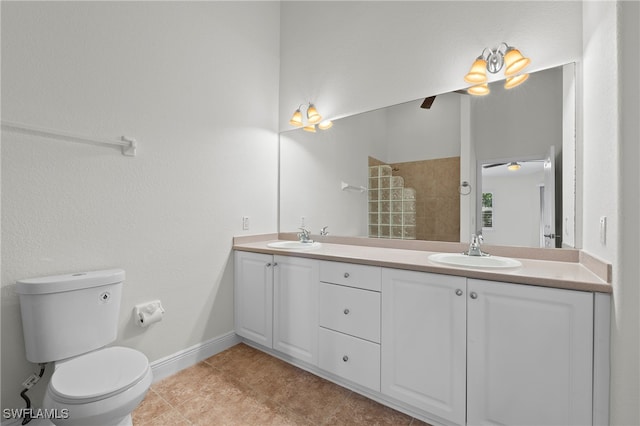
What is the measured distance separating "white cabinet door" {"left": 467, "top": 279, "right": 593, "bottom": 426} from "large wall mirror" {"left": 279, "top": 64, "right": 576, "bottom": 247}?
23.3 inches

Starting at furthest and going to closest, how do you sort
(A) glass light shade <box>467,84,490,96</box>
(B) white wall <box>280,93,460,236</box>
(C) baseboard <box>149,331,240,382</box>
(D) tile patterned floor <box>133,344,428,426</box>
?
(B) white wall <box>280,93,460,236</box>
(C) baseboard <box>149,331,240,382</box>
(A) glass light shade <box>467,84,490,96</box>
(D) tile patterned floor <box>133,344,428,426</box>

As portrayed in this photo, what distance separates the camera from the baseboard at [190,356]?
1.80 meters

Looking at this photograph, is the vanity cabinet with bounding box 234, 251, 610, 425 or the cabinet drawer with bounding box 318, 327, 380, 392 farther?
the cabinet drawer with bounding box 318, 327, 380, 392

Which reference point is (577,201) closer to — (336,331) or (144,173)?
(336,331)

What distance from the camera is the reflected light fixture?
242cm

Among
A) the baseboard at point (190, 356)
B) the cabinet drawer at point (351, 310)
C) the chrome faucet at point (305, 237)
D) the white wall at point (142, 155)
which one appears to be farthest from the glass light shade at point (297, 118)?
the baseboard at point (190, 356)

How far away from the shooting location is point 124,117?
1647mm

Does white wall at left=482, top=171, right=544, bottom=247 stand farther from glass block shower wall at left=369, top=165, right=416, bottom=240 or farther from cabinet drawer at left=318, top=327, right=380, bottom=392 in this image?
cabinet drawer at left=318, top=327, right=380, bottom=392

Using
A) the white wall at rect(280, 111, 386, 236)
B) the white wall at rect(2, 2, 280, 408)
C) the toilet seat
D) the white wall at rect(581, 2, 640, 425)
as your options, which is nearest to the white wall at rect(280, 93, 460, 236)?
the white wall at rect(280, 111, 386, 236)

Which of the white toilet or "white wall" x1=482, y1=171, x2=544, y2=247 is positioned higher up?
"white wall" x1=482, y1=171, x2=544, y2=247

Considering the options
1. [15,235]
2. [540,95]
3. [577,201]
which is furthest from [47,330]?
[540,95]

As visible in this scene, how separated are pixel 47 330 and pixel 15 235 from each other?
1.51 ft

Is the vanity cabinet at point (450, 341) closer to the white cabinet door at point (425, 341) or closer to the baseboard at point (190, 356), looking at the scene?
the white cabinet door at point (425, 341)

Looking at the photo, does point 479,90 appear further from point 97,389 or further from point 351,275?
point 97,389
